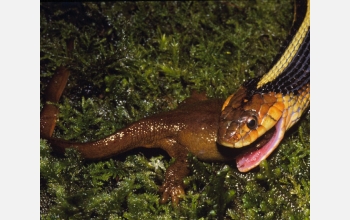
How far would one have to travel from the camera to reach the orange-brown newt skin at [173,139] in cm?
255

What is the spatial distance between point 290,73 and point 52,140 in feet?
4.38

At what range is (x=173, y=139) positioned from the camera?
2.66 m

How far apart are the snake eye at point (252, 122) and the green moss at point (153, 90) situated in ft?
0.67

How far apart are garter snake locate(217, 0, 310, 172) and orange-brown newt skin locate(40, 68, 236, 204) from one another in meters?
0.12

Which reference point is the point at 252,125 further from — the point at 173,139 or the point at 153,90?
the point at 153,90

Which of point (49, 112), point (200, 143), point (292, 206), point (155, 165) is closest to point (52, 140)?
point (49, 112)

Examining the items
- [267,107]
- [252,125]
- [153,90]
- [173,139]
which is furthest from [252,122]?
[153,90]

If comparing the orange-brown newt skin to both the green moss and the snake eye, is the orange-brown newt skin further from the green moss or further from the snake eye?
the snake eye

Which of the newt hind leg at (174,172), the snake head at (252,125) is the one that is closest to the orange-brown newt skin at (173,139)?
the newt hind leg at (174,172)

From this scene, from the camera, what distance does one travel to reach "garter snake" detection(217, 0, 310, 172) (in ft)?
8.17

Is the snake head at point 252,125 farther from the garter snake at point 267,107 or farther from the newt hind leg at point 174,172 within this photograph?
the newt hind leg at point 174,172

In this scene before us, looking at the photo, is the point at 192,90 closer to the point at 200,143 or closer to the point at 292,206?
the point at 200,143

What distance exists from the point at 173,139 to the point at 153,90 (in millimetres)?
459
